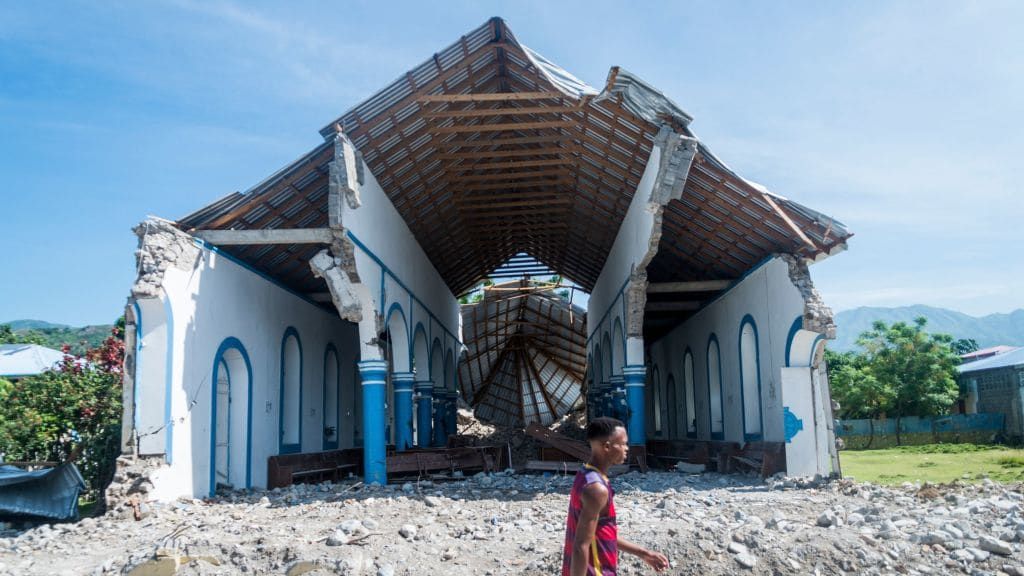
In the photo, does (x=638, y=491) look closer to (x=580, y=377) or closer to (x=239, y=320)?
(x=239, y=320)

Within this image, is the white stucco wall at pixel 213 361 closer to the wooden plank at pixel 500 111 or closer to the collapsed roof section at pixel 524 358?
the wooden plank at pixel 500 111

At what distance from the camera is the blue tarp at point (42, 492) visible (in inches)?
446

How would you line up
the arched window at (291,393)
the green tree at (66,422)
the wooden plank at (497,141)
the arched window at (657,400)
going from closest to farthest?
the green tree at (66,422)
the arched window at (291,393)
the wooden plank at (497,141)
the arched window at (657,400)

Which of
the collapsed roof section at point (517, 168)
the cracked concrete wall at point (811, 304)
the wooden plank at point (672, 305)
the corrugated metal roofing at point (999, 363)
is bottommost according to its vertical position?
the corrugated metal roofing at point (999, 363)

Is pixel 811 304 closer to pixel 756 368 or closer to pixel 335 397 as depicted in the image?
pixel 756 368

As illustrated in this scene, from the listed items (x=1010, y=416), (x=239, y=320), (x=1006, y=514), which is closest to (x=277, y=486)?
(x=239, y=320)

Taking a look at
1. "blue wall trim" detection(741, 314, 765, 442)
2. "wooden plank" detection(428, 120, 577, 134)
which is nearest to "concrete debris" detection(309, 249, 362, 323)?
"wooden plank" detection(428, 120, 577, 134)

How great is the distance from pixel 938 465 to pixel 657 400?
39.3 feet

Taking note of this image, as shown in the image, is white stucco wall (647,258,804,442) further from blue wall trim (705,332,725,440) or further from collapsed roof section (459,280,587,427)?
collapsed roof section (459,280,587,427)

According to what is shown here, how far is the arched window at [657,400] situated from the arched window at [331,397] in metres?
13.2

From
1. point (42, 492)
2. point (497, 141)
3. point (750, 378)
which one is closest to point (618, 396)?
point (750, 378)

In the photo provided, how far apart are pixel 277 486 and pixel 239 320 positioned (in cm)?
300

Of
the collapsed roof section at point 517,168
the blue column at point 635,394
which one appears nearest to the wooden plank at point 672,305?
the collapsed roof section at point 517,168

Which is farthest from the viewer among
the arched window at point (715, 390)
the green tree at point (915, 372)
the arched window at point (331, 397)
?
the green tree at point (915, 372)
